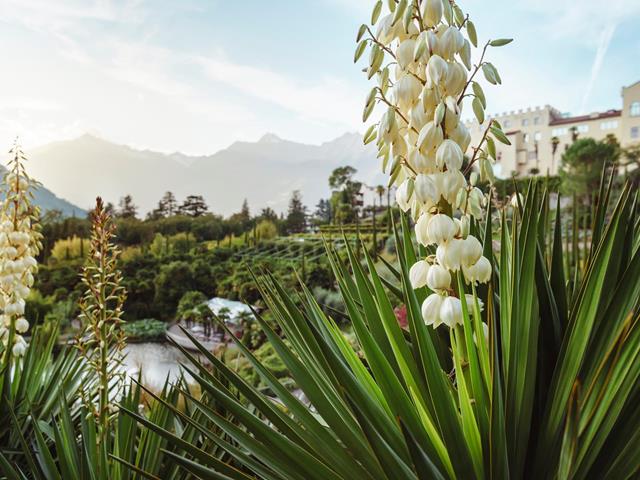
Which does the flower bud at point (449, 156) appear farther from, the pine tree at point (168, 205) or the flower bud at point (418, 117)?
the pine tree at point (168, 205)

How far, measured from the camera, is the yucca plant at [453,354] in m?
0.64

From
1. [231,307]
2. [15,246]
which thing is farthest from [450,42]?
[231,307]


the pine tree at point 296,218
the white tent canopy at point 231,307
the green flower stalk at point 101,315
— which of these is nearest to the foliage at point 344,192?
the pine tree at point 296,218

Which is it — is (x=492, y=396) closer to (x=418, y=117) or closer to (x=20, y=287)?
(x=418, y=117)

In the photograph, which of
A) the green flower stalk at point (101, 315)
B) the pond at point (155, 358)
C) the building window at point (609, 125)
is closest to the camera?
the green flower stalk at point (101, 315)

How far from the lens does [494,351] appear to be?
650 millimetres

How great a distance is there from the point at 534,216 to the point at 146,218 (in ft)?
57.0

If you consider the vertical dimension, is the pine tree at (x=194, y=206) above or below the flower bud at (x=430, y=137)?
above

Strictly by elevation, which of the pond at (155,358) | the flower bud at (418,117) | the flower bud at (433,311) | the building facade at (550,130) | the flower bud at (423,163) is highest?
the building facade at (550,130)

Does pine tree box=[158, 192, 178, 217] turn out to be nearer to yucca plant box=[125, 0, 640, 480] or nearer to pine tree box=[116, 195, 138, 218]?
pine tree box=[116, 195, 138, 218]

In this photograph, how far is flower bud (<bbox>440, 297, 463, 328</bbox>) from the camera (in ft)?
2.41

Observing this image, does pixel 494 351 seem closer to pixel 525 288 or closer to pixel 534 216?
pixel 525 288

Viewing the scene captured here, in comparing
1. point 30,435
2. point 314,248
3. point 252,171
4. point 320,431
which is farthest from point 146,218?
point 252,171

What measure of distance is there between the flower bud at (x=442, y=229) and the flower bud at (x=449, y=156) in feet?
0.28
